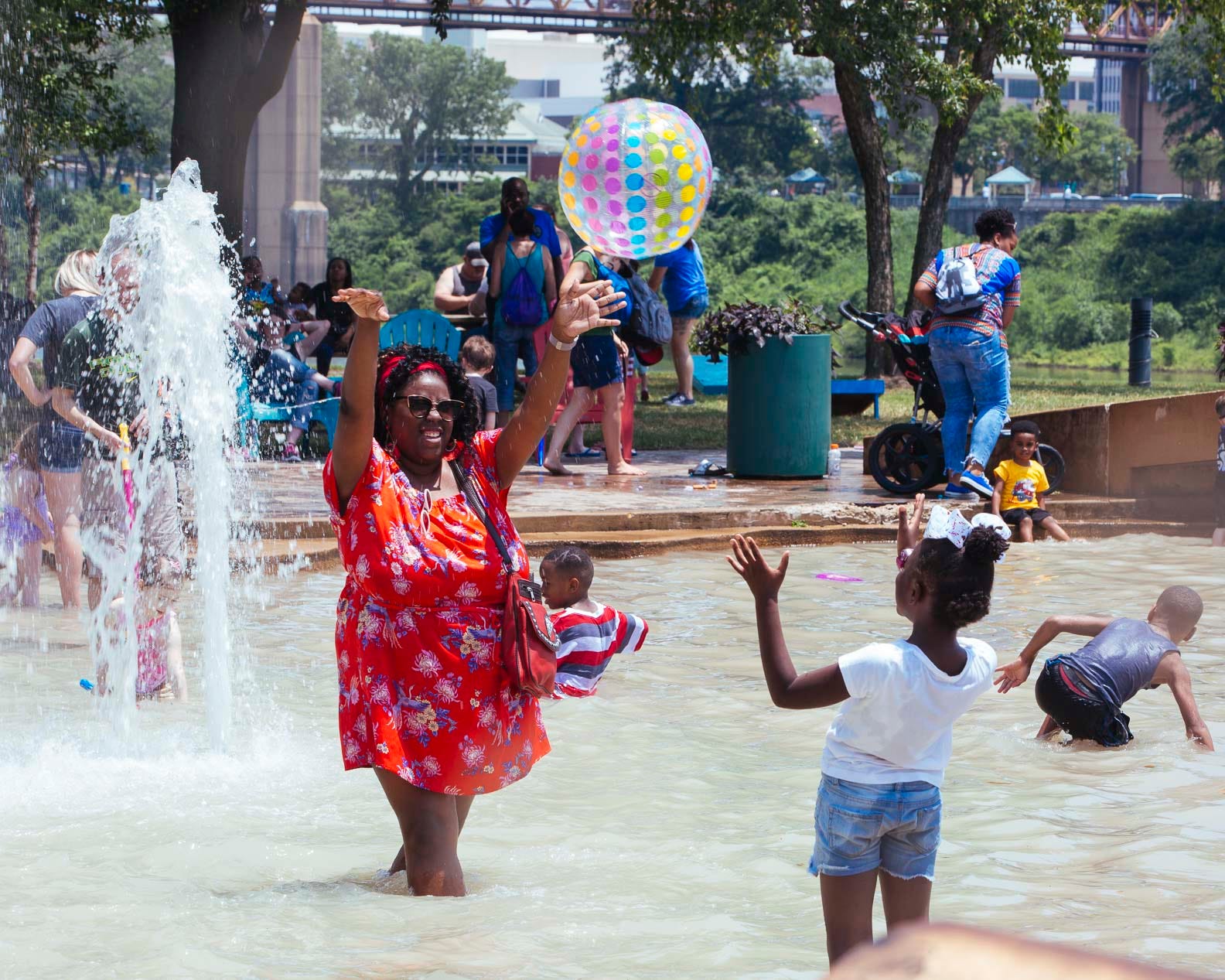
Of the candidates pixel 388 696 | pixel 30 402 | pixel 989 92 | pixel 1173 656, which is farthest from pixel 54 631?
pixel 989 92

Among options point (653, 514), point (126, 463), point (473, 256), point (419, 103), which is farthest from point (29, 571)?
point (419, 103)

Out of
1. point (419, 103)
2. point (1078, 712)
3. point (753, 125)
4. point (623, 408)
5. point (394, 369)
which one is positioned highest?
point (419, 103)

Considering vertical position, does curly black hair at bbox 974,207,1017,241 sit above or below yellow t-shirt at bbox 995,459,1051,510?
above

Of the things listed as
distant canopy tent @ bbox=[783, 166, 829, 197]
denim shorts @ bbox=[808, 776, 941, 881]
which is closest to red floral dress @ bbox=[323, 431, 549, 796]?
denim shorts @ bbox=[808, 776, 941, 881]

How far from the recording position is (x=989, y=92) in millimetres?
20891

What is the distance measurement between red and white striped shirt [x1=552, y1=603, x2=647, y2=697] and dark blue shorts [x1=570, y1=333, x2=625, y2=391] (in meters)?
6.59

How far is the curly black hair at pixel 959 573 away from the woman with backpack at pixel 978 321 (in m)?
7.75

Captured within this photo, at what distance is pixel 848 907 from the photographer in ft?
12.6

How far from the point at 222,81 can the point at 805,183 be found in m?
75.0

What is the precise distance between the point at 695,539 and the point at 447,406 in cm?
633

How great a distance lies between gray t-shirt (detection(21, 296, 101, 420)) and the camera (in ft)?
24.1

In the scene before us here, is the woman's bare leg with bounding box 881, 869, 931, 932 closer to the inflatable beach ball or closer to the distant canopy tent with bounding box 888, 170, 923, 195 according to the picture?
the inflatable beach ball

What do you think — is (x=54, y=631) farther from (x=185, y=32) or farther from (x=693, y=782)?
(x=185, y=32)

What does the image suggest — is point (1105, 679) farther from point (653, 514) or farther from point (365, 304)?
point (653, 514)
